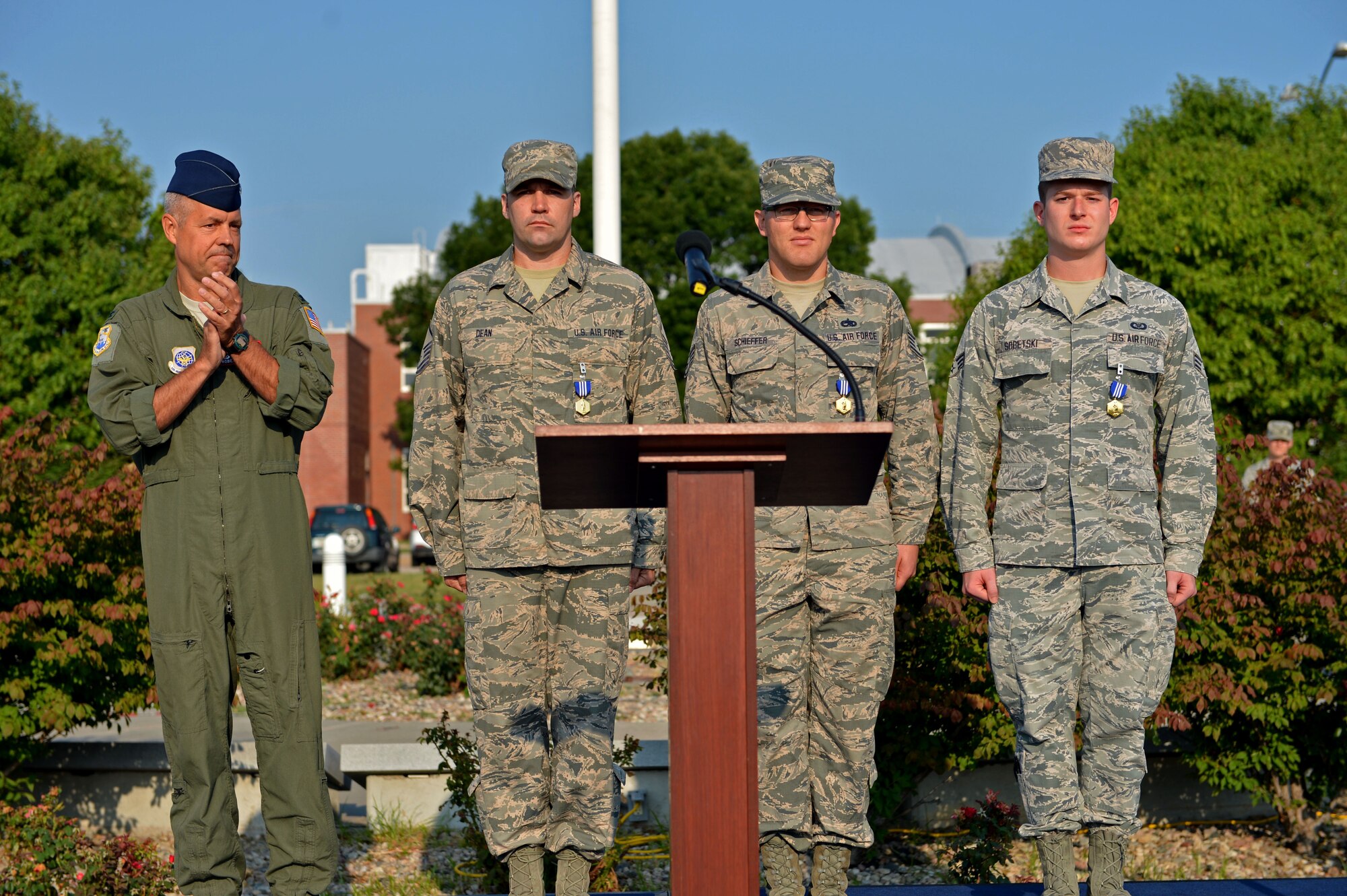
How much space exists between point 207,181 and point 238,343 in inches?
22.1

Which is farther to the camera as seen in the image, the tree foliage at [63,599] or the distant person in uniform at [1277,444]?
the distant person in uniform at [1277,444]

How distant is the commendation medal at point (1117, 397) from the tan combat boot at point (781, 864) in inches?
70.9

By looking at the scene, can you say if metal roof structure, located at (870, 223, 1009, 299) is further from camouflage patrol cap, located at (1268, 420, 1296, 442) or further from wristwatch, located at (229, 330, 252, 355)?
wristwatch, located at (229, 330, 252, 355)

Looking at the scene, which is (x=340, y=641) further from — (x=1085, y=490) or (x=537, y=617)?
(x=1085, y=490)

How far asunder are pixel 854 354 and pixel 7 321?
83.9 ft

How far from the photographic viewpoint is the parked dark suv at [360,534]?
35094mm

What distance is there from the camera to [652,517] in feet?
15.5

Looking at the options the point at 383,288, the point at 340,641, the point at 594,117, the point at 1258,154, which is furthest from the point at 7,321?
the point at 383,288

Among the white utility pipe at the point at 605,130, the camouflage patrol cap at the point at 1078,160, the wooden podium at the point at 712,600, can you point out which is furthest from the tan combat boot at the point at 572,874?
the white utility pipe at the point at 605,130

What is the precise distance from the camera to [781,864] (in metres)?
4.57

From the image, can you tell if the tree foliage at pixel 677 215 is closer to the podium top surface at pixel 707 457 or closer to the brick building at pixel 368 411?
the brick building at pixel 368 411

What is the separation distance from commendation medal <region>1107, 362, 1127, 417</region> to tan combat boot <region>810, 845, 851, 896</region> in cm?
170

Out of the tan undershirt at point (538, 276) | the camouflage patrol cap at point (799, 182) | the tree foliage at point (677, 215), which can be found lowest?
the tan undershirt at point (538, 276)

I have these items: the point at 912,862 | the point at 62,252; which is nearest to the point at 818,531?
the point at 912,862
